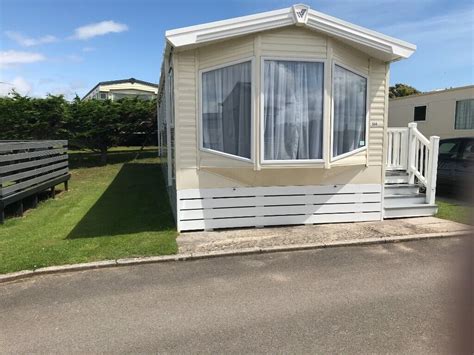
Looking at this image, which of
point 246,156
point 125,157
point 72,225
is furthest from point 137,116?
point 246,156

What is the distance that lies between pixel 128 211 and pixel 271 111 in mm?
3619

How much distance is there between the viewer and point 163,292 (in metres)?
4.14

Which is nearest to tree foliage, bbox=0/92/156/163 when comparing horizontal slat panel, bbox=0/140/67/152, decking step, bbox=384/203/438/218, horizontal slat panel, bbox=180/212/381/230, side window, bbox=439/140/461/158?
horizontal slat panel, bbox=0/140/67/152

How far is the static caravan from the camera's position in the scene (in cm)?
598

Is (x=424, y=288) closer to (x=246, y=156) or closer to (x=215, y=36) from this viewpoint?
(x=246, y=156)

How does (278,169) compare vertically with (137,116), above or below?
below

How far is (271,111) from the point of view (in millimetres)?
6141

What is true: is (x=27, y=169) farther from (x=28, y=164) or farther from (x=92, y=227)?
(x=92, y=227)

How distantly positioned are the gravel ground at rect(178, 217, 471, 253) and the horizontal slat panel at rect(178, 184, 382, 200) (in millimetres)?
569

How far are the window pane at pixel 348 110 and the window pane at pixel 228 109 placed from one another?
4.76 feet

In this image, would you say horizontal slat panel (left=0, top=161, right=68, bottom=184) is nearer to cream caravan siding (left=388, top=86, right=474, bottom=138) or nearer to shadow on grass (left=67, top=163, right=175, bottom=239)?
shadow on grass (left=67, top=163, right=175, bottom=239)

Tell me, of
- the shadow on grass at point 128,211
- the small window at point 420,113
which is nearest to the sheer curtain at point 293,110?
the shadow on grass at point 128,211

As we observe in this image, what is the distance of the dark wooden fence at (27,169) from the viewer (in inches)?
273

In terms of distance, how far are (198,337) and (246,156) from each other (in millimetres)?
3394
